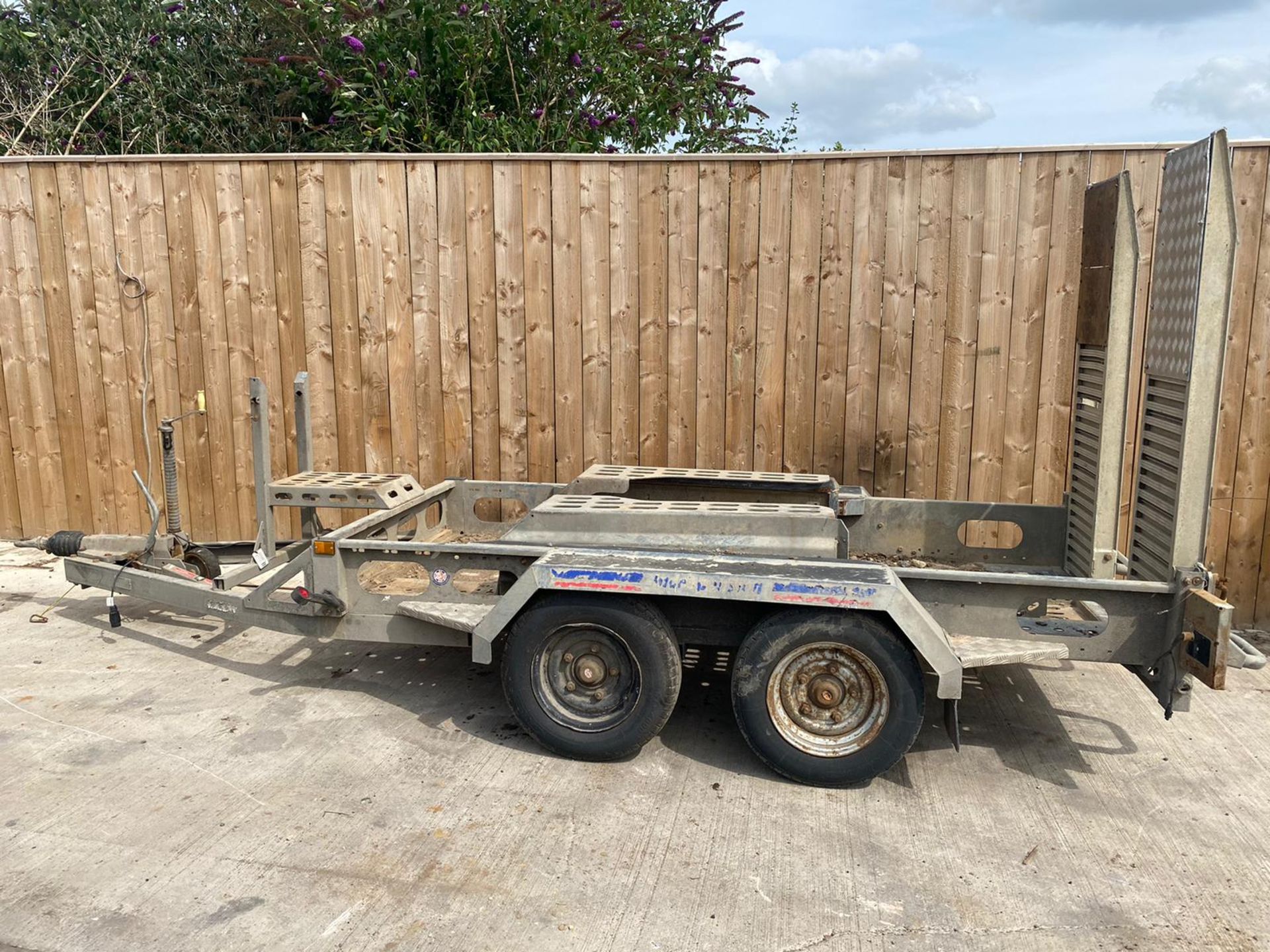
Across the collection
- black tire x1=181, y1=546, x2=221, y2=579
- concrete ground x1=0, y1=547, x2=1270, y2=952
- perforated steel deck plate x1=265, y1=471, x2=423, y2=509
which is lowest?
concrete ground x1=0, y1=547, x2=1270, y2=952

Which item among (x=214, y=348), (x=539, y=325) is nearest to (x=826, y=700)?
(x=539, y=325)

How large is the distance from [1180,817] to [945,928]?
140 centimetres

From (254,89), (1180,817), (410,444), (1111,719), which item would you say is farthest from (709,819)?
(254,89)

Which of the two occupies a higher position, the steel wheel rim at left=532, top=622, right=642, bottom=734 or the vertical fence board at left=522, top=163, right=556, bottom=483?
the vertical fence board at left=522, top=163, right=556, bottom=483

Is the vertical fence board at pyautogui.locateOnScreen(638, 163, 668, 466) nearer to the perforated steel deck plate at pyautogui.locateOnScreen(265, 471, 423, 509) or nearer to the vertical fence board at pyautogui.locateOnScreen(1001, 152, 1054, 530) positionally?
the perforated steel deck plate at pyautogui.locateOnScreen(265, 471, 423, 509)

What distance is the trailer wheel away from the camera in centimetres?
439

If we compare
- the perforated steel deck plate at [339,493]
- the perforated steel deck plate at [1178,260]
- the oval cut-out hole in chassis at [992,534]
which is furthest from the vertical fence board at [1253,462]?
the perforated steel deck plate at [339,493]

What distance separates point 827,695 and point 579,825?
3.79ft

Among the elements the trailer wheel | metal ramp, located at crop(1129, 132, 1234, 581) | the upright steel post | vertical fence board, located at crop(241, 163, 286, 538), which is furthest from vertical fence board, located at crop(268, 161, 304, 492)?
metal ramp, located at crop(1129, 132, 1234, 581)

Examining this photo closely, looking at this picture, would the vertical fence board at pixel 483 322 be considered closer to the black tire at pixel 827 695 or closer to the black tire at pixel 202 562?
the black tire at pixel 202 562

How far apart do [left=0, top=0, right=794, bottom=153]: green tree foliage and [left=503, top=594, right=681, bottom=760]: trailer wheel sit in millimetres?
6356

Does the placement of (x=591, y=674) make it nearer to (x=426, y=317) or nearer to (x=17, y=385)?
(x=426, y=317)

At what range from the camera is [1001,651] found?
4.20 m

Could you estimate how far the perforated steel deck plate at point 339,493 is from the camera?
5.36m
